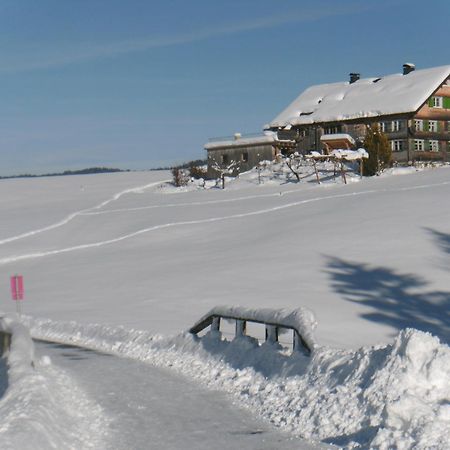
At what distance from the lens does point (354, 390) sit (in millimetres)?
8875

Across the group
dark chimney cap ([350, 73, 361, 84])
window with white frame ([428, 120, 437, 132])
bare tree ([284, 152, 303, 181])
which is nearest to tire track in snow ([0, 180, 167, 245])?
bare tree ([284, 152, 303, 181])

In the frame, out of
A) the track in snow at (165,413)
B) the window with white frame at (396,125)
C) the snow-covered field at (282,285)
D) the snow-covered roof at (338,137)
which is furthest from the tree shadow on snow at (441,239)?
the window with white frame at (396,125)

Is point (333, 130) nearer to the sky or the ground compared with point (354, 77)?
nearer to the ground

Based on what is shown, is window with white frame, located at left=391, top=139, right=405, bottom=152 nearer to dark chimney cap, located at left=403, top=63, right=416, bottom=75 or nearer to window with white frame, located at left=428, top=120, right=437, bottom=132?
window with white frame, located at left=428, top=120, right=437, bottom=132

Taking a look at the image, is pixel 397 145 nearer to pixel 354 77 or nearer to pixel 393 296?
pixel 354 77

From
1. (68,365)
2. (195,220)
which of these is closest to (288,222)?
(195,220)

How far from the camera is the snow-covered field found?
863 centimetres

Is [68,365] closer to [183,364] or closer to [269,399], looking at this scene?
[183,364]

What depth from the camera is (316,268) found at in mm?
28469

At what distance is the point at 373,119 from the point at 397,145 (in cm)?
321

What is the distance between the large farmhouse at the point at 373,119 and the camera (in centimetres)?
6838

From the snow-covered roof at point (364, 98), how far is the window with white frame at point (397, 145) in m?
2.57

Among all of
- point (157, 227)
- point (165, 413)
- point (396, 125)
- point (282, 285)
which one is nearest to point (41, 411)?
point (165, 413)

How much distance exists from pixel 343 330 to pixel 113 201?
51119 millimetres
